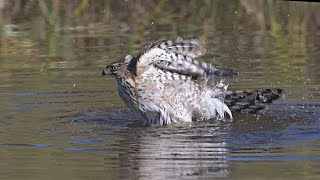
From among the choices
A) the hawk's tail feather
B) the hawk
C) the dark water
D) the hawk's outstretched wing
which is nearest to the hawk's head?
the hawk

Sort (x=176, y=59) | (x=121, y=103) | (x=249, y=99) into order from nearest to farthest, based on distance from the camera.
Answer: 1. (x=176, y=59)
2. (x=249, y=99)
3. (x=121, y=103)

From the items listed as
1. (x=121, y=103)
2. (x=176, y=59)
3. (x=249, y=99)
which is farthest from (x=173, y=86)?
(x=121, y=103)

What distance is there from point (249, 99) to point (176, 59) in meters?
0.82

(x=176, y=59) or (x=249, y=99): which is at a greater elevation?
(x=176, y=59)

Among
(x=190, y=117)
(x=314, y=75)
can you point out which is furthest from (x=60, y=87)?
(x=314, y=75)

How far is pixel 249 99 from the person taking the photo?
1021 cm

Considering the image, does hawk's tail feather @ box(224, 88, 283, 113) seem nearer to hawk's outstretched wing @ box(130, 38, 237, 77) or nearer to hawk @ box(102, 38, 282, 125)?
hawk @ box(102, 38, 282, 125)

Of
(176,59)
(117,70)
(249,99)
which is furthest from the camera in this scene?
(249,99)

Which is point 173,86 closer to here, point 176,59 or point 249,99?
point 176,59

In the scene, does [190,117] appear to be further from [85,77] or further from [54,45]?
[54,45]

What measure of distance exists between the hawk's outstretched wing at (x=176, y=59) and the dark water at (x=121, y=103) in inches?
18.9

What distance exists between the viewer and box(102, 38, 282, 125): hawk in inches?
389

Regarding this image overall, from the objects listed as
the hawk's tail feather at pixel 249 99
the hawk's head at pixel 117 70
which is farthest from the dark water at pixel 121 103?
the hawk's head at pixel 117 70

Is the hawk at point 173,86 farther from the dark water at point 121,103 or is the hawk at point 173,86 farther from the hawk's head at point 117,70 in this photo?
the dark water at point 121,103
